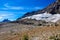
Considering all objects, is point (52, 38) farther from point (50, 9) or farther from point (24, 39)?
point (50, 9)

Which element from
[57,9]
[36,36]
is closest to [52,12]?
[57,9]

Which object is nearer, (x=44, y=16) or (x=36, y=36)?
(x=36, y=36)

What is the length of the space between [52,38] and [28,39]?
2405mm

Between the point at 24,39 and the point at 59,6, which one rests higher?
the point at 59,6

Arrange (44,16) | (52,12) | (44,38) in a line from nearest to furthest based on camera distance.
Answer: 1. (44,38)
2. (44,16)
3. (52,12)

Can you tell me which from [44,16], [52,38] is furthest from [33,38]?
[44,16]

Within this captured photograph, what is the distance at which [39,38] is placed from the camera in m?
18.2

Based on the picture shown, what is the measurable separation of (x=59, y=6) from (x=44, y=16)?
27.4 feet

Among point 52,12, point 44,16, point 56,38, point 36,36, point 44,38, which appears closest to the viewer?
point 56,38

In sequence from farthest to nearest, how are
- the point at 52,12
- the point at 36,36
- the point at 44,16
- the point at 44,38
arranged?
the point at 52,12 < the point at 44,16 < the point at 36,36 < the point at 44,38

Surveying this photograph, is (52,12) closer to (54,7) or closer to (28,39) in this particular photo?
(54,7)

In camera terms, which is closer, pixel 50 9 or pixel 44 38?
pixel 44 38

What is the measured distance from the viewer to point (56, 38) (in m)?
15.7

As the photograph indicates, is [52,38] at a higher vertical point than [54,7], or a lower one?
lower
